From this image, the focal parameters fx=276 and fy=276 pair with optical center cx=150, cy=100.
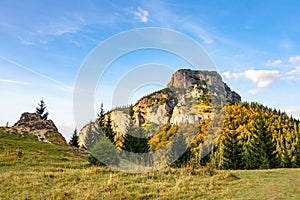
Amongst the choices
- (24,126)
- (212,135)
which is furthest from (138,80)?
(212,135)

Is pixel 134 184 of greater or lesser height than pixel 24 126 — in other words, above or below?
below

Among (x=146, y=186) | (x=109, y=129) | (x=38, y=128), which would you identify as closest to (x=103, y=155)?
(x=146, y=186)

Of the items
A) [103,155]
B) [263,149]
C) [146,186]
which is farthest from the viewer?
[263,149]

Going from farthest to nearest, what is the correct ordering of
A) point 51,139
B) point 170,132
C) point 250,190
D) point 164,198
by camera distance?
→ point 170,132 → point 51,139 → point 250,190 → point 164,198

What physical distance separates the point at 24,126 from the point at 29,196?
36.8 metres

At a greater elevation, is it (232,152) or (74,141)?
(74,141)

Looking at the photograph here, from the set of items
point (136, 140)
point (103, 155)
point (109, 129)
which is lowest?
point (103, 155)

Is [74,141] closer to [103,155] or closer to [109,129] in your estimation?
[109,129]

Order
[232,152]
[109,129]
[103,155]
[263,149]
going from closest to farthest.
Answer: [103,155]
[109,129]
[263,149]
[232,152]

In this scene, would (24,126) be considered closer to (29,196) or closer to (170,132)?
(170,132)

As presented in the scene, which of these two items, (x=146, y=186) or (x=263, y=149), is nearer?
(x=146, y=186)

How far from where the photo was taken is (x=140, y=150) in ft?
132

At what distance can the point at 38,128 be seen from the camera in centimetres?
4338

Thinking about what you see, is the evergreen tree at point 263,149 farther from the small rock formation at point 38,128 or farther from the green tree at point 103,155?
the small rock formation at point 38,128
